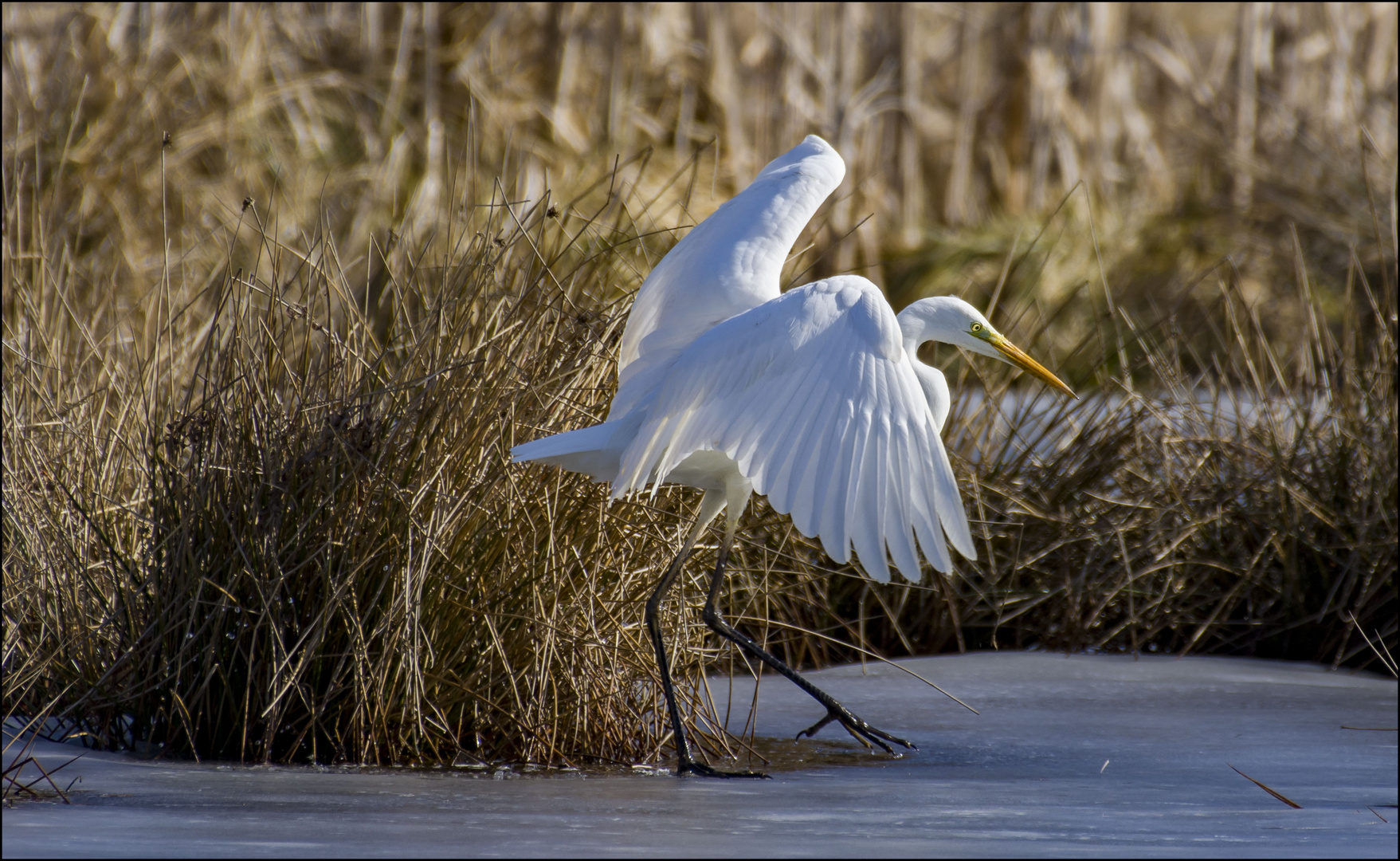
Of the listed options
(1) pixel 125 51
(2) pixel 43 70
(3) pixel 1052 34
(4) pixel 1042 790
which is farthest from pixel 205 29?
(4) pixel 1042 790

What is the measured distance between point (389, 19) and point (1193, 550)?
6.39m

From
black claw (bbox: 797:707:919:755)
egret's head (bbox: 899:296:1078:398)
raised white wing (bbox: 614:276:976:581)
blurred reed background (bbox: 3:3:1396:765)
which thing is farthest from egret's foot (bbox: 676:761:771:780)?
egret's head (bbox: 899:296:1078:398)

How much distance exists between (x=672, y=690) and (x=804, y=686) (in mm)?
446

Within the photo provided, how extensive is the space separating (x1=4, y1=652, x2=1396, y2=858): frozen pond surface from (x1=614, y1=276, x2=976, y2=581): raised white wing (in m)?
0.46

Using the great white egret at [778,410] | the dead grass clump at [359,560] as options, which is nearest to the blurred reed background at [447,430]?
the dead grass clump at [359,560]

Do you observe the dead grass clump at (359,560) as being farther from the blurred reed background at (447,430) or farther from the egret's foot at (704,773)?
the egret's foot at (704,773)

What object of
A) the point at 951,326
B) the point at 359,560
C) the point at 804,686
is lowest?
the point at 804,686

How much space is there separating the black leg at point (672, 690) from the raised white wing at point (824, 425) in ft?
1.13

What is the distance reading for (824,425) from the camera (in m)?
2.75

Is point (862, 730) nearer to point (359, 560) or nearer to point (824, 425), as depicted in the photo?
point (824, 425)

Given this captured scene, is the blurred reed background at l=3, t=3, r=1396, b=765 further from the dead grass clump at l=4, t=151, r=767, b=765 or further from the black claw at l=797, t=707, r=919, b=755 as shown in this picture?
the black claw at l=797, t=707, r=919, b=755

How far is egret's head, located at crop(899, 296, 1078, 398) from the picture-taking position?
363cm

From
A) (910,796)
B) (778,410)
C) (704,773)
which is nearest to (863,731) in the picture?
(704,773)

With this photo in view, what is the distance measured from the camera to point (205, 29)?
806 cm
